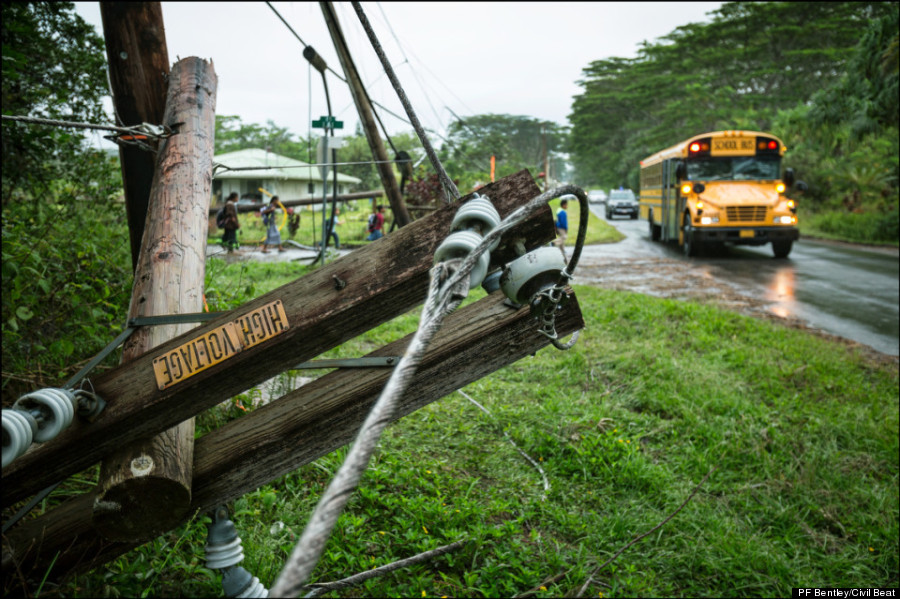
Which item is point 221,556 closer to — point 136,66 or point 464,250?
point 464,250

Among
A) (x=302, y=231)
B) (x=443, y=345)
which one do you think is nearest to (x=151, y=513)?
(x=443, y=345)

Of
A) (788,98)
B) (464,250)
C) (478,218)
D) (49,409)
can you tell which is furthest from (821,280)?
(788,98)

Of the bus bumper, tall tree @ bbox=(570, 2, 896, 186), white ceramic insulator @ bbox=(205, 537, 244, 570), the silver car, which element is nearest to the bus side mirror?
the bus bumper

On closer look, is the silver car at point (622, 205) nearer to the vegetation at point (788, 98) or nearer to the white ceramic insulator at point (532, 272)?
the vegetation at point (788, 98)

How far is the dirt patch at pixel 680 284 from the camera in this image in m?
7.41

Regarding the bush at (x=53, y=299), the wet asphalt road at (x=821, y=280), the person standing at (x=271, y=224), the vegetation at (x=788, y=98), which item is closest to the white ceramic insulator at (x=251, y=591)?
the bush at (x=53, y=299)

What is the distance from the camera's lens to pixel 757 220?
13.4 metres

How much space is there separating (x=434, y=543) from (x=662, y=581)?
1119 millimetres

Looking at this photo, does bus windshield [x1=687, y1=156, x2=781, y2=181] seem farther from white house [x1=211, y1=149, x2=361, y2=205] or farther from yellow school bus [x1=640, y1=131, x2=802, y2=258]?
white house [x1=211, y1=149, x2=361, y2=205]

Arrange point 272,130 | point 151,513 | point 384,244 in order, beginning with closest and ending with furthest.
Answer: point 384,244, point 151,513, point 272,130

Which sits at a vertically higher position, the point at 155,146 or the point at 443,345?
the point at 155,146

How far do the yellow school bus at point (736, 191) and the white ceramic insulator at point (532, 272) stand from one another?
1351 cm

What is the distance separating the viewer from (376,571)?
7.44ft

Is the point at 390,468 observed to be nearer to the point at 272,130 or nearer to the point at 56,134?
the point at 56,134
